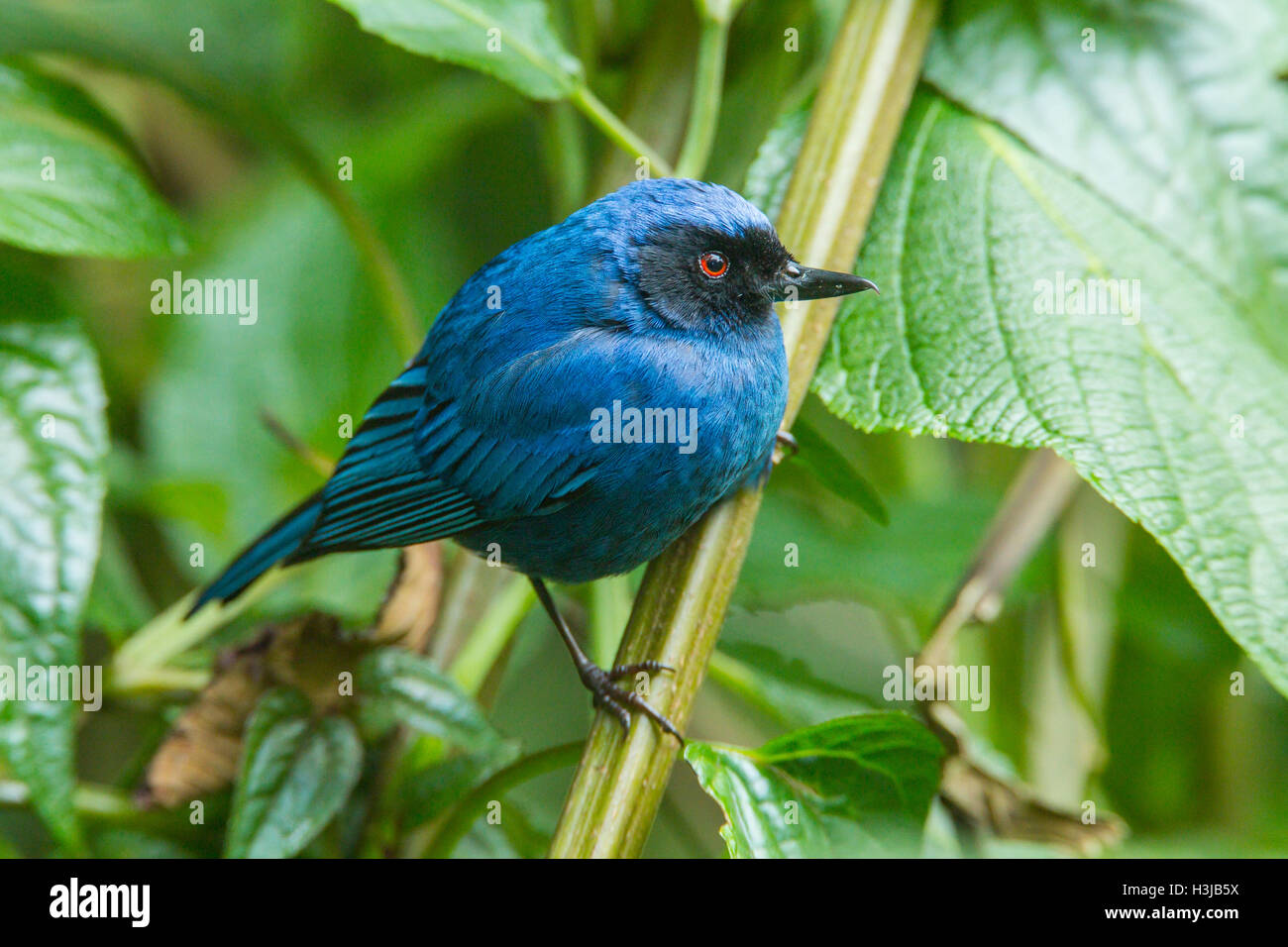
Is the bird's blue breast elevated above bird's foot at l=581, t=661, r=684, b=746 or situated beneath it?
elevated above

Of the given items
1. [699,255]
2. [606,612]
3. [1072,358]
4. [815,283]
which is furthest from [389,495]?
[1072,358]

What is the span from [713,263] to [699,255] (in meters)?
0.03

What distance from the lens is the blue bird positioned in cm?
164

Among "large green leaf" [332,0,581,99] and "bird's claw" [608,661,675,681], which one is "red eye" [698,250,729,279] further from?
"bird's claw" [608,661,675,681]

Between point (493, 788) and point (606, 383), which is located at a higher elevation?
point (606, 383)

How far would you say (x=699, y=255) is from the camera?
1706 millimetres

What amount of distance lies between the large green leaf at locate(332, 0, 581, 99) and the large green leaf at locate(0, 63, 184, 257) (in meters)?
0.53

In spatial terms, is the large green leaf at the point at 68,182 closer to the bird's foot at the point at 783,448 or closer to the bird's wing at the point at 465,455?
the bird's wing at the point at 465,455

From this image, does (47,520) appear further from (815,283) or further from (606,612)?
(815,283)

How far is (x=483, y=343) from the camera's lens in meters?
1.72

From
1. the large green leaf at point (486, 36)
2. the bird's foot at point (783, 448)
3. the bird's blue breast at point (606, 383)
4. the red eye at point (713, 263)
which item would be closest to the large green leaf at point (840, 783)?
the bird's blue breast at point (606, 383)

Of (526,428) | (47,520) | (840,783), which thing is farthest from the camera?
(526,428)

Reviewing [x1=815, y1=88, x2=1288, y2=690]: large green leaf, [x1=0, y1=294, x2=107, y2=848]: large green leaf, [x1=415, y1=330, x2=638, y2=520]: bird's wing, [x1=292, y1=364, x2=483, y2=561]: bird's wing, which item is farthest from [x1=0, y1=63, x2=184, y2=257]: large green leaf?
[x1=815, y1=88, x2=1288, y2=690]: large green leaf
